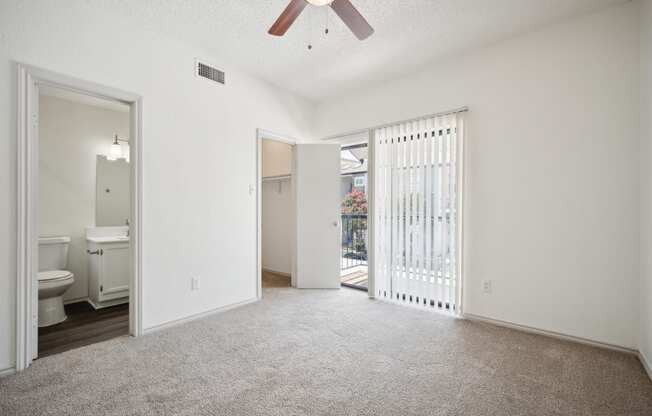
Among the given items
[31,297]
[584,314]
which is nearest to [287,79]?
[31,297]

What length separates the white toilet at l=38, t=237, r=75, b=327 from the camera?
9.04 feet

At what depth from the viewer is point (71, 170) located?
11.8 feet

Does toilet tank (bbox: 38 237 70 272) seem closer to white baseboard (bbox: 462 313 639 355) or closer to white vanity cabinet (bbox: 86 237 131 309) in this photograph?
white vanity cabinet (bbox: 86 237 131 309)

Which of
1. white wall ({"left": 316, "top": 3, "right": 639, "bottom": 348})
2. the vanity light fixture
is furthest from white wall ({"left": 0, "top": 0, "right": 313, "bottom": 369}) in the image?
white wall ({"left": 316, "top": 3, "right": 639, "bottom": 348})

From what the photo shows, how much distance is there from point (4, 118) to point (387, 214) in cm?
337

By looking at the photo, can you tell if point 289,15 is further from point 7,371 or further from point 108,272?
point 108,272

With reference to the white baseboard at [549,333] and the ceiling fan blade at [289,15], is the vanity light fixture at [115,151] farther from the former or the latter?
the white baseboard at [549,333]

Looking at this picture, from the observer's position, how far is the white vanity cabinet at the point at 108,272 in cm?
333

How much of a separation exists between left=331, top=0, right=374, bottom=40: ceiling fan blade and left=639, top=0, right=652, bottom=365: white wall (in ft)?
6.40

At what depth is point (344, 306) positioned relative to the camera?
3.36 metres

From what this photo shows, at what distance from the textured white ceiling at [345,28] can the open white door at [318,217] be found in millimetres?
1149

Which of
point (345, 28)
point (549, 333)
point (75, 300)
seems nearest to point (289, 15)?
point (345, 28)

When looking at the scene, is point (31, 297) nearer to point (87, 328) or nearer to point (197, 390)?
point (87, 328)

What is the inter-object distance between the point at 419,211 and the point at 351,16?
206cm
